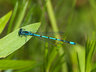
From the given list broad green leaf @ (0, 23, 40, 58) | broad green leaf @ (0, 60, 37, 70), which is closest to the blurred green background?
broad green leaf @ (0, 23, 40, 58)

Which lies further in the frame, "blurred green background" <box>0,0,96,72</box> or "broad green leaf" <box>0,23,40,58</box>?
"blurred green background" <box>0,0,96,72</box>

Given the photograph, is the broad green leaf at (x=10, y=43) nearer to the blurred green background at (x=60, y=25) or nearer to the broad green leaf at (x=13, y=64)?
the broad green leaf at (x=13, y=64)

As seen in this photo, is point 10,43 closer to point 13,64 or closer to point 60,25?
point 13,64

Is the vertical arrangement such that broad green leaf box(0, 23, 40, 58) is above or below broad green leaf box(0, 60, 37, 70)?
above

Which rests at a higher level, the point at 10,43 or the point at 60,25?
the point at 60,25

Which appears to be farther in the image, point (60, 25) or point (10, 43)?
point (60, 25)

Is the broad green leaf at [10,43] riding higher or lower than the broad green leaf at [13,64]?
higher

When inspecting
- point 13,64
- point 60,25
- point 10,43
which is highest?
point 60,25

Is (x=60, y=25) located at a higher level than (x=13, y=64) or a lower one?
higher

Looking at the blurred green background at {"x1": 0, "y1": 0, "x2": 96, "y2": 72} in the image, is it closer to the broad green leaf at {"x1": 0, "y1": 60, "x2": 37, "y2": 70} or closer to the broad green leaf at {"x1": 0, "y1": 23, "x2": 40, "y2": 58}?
the broad green leaf at {"x1": 0, "y1": 23, "x2": 40, "y2": 58}

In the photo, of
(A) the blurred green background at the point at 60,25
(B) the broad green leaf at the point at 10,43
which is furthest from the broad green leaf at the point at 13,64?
(A) the blurred green background at the point at 60,25

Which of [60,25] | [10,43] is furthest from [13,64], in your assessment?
[60,25]
